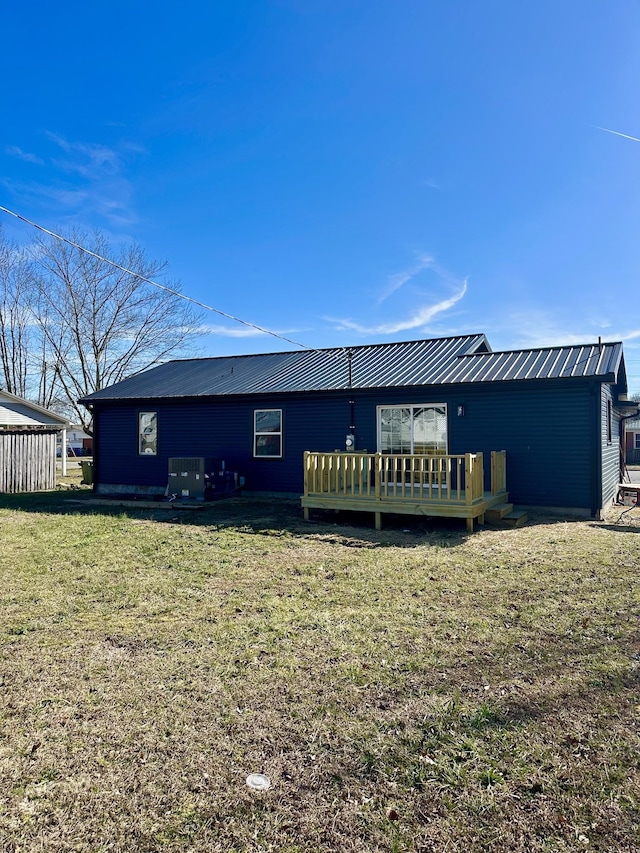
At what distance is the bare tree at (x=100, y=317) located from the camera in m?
25.3

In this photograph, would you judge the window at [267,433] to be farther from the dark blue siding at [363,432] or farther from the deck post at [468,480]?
the deck post at [468,480]

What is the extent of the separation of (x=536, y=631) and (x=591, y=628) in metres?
0.48

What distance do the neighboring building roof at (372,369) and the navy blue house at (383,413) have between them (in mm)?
43

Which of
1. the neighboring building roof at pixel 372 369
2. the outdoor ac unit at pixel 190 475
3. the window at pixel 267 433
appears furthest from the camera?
the window at pixel 267 433

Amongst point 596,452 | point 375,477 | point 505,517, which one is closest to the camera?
point 505,517

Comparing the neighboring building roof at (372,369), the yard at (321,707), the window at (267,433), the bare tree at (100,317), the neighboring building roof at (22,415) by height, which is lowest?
the yard at (321,707)

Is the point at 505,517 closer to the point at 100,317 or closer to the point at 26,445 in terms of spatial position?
the point at 26,445

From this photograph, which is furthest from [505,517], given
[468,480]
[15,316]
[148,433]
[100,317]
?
[15,316]

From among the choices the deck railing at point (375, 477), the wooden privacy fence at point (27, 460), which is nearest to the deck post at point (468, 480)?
the deck railing at point (375, 477)

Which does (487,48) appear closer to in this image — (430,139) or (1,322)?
(430,139)

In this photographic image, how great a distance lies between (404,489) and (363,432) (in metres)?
2.62

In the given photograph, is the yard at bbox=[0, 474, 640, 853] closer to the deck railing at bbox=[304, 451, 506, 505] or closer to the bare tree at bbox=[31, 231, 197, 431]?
the deck railing at bbox=[304, 451, 506, 505]

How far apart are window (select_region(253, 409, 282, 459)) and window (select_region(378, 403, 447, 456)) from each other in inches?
107

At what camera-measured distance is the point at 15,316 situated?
27.0m
